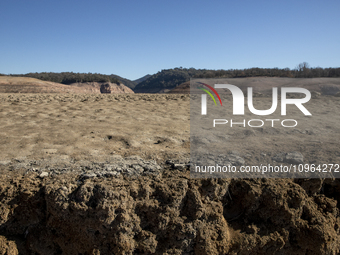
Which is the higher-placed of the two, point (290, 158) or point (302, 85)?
point (302, 85)

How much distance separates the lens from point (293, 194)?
273cm

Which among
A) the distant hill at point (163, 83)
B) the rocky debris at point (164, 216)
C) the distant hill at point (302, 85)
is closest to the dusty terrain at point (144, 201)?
the rocky debris at point (164, 216)

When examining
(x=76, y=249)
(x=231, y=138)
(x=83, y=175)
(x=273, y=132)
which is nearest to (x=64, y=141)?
(x=83, y=175)

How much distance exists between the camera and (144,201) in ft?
7.80

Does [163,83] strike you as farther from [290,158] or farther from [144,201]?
[144,201]

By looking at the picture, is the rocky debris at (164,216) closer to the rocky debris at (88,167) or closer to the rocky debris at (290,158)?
the rocky debris at (88,167)

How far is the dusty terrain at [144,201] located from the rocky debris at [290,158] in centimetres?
9

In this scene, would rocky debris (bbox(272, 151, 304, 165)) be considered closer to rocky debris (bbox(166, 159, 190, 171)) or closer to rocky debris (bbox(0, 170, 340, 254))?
rocky debris (bbox(0, 170, 340, 254))

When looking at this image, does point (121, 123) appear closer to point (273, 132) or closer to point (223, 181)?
point (223, 181)

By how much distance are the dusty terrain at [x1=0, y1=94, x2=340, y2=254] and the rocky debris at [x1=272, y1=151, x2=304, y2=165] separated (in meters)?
0.09

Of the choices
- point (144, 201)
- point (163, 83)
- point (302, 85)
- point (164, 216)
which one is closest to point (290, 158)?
point (164, 216)

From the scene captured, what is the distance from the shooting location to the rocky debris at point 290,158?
3125 millimetres

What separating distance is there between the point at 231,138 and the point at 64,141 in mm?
2579

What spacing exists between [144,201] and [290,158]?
203cm
